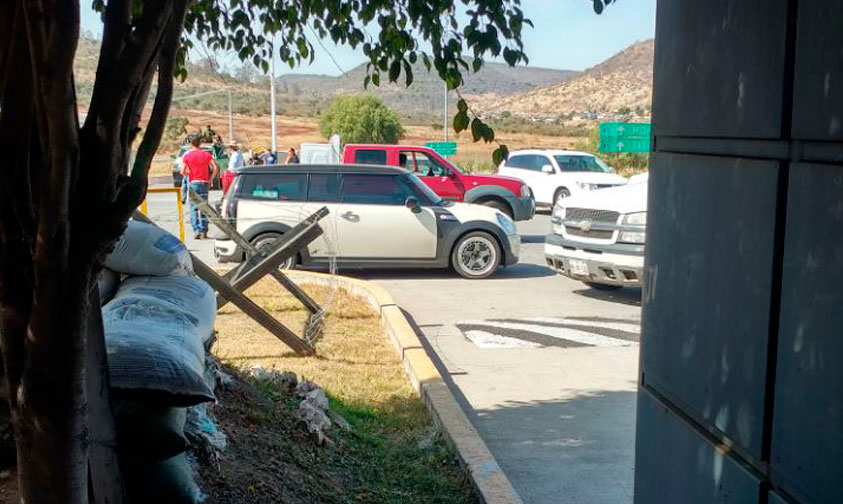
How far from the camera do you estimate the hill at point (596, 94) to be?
102625mm

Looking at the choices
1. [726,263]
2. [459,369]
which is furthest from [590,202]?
[726,263]

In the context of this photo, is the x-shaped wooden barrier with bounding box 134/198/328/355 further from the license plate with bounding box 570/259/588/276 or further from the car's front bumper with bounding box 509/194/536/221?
the car's front bumper with bounding box 509/194/536/221

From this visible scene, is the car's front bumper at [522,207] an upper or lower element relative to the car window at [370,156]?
lower

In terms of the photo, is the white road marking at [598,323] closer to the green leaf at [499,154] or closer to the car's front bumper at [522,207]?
the green leaf at [499,154]

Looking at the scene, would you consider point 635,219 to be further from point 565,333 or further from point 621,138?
point 621,138

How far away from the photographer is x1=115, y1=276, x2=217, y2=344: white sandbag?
4430 millimetres

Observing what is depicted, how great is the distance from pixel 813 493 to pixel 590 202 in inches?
400

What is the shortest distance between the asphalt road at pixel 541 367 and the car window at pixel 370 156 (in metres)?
5.84

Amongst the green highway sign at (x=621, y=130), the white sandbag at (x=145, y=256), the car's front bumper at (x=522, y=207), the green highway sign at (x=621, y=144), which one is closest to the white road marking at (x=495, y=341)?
the white sandbag at (x=145, y=256)

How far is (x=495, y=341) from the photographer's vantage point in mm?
9742

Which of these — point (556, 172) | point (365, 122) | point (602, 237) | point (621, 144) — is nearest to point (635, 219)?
point (602, 237)

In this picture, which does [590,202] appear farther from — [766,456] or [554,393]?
[766,456]

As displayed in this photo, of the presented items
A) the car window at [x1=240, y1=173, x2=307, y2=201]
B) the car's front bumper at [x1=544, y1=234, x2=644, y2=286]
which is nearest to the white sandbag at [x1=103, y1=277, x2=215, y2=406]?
the car's front bumper at [x1=544, y1=234, x2=644, y2=286]

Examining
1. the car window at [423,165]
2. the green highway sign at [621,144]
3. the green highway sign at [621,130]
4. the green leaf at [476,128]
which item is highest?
the green highway sign at [621,130]
